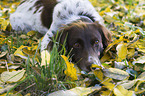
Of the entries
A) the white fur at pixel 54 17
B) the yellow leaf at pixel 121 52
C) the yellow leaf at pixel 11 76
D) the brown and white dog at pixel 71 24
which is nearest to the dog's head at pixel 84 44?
→ the brown and white dog at pixel 71 24

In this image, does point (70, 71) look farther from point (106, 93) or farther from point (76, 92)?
point (106, 93)

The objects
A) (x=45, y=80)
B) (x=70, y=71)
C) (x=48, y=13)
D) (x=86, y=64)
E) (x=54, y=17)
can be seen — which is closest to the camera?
(x=45, y=80)

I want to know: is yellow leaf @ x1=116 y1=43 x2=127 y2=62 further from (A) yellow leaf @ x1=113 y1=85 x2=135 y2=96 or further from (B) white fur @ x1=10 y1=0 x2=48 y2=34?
(B) white fur @ x1=10 y1=0 x2=48 y2=34

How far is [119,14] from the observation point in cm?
436

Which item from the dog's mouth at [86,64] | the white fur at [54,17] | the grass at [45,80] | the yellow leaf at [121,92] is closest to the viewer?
the yellow leaf at [121,92]

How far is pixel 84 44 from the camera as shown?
2.45m

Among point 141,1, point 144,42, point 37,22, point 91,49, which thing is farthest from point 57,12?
point 141,1

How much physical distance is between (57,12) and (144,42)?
1.52 m

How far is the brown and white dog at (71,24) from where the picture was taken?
8.02 feet

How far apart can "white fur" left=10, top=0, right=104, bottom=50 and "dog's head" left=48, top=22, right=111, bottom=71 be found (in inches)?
18.9

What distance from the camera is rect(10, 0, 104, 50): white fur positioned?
3162 millimetres

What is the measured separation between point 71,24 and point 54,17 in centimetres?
50

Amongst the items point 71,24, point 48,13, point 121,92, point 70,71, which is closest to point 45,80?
point 70,71

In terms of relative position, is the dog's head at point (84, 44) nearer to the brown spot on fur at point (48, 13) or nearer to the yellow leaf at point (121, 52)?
the yellow leaf at point (121, 52)
